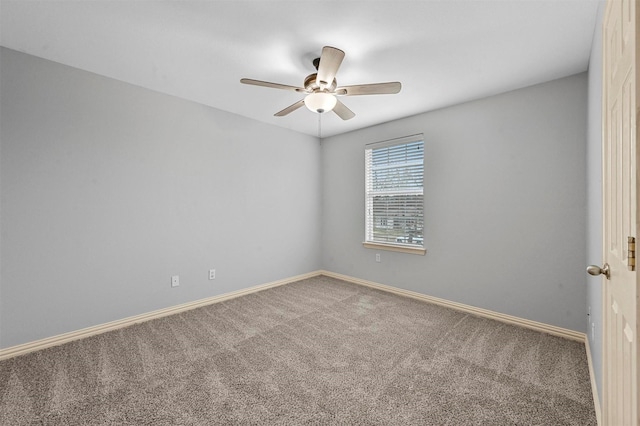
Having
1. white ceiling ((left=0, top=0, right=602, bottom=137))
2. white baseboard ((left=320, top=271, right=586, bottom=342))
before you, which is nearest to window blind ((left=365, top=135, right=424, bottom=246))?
white baseboard ((left=320, top=271, right=586, bottom=342))

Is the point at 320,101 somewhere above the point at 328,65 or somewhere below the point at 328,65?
below

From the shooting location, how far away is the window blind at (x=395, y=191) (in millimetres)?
3650

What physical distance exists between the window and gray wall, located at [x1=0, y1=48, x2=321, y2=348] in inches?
56.2

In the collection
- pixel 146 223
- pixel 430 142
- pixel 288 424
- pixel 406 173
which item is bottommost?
pixel 288 424

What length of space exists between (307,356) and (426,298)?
191cm

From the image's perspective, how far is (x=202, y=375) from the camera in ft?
6.42

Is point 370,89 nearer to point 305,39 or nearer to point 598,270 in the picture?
point 305,39

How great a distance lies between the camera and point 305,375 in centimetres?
196

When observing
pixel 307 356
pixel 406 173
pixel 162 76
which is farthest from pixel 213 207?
pixel 406 173

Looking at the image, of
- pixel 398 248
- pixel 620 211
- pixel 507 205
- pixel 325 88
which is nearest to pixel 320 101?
pixel 325 88

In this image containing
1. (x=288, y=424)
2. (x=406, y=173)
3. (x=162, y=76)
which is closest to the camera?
(x=288, y=424)

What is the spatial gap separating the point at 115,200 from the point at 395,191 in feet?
10.6

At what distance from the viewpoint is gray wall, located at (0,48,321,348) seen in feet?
7.34

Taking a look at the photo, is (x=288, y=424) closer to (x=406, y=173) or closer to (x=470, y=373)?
(x=470, y=373)
